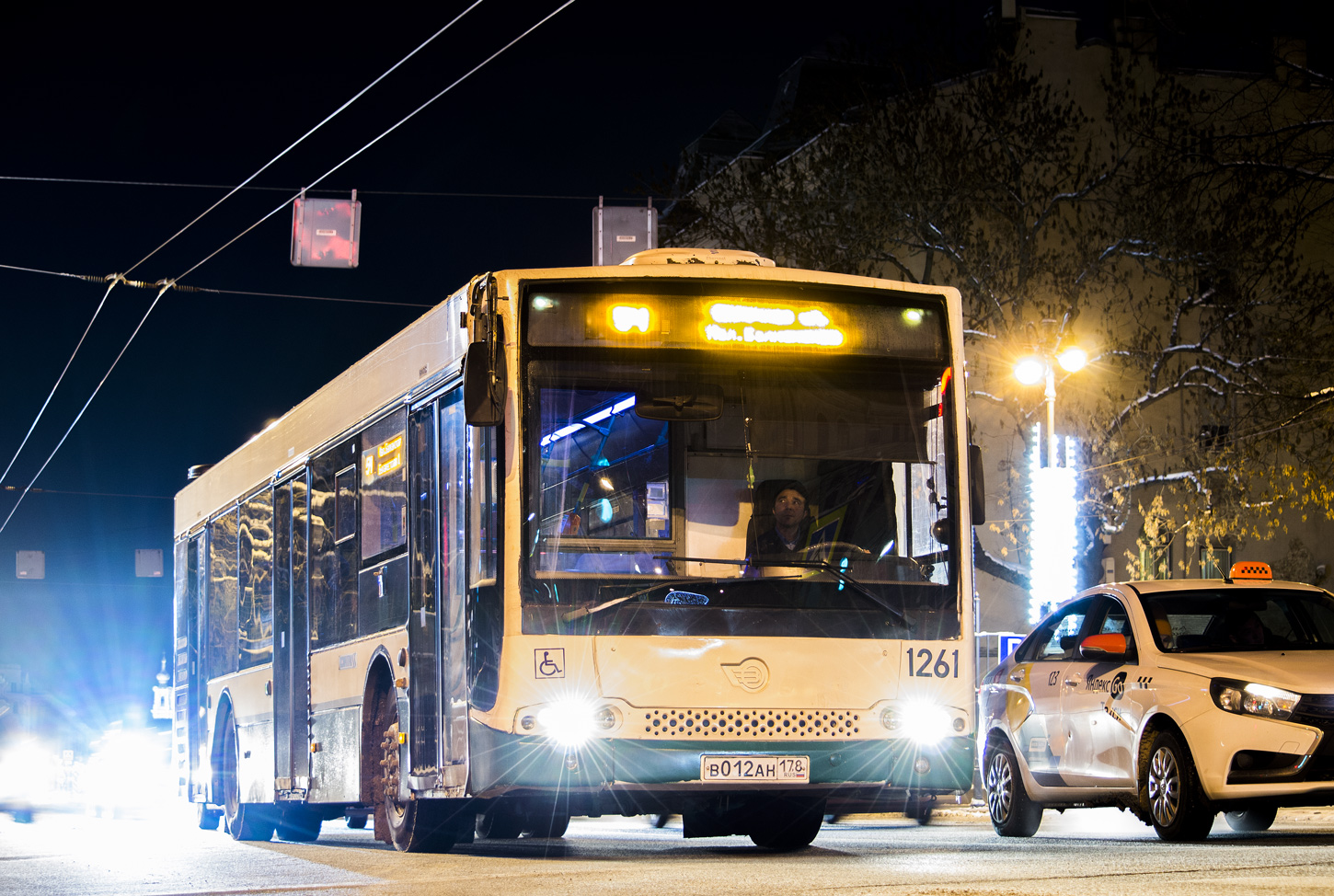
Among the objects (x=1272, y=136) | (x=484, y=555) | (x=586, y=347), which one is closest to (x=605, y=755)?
(x=484, y=555)

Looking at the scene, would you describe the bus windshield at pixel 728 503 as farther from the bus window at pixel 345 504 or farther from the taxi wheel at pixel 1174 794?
the bus window at pixel 345 504

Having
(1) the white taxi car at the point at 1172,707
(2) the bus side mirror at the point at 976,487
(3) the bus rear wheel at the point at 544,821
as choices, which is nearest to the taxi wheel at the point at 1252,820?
(1) the white taxi car at the point at 1172,707

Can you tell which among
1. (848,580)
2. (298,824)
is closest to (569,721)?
(848,580)

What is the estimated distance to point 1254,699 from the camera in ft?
34.0

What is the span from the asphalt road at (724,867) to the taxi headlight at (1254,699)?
760mm

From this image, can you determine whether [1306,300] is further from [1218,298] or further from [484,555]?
[484,555]

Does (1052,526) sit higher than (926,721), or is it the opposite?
(1052,526)

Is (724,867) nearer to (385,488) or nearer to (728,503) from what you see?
(728,503)

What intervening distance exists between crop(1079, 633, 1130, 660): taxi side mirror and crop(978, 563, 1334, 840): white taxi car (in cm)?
1

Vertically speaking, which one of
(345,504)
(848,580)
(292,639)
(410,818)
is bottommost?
(410,818)

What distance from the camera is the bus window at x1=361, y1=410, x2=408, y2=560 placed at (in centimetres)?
1087

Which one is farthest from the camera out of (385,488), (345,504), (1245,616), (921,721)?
(345,504)

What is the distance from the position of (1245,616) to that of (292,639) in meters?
6.78

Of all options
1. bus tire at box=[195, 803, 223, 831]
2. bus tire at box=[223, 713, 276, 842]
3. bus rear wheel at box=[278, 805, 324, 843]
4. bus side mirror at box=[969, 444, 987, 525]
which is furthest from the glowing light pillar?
bus side mirror at box=[969, 444, 987, 525]
